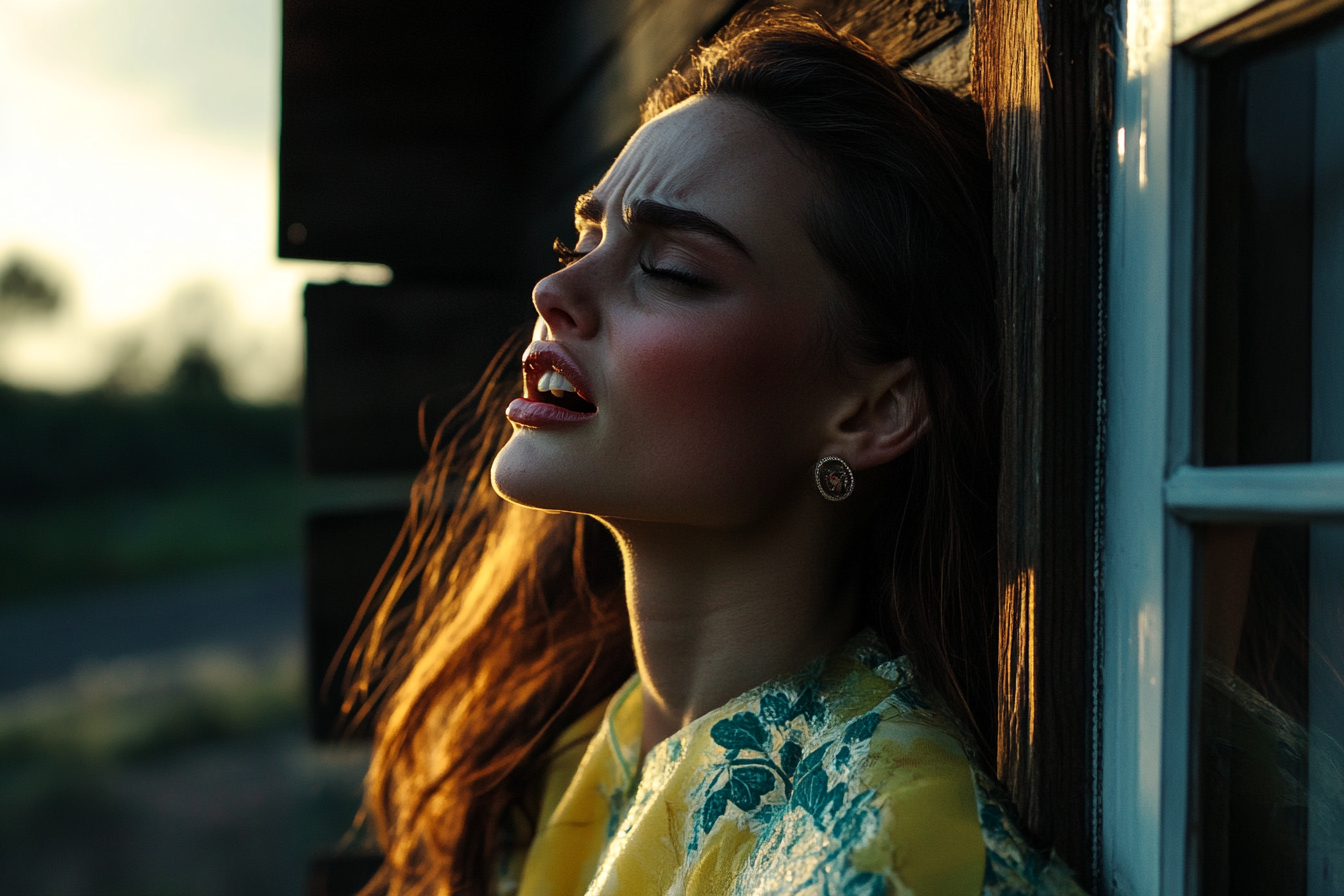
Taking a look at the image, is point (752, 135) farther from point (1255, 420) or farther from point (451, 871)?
point (451, 871)

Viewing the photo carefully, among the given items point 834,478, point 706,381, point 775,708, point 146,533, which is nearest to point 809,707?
point 775,708

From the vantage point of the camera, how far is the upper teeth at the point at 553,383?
3.87ft

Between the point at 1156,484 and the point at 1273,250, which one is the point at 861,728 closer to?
the point at 1156,484

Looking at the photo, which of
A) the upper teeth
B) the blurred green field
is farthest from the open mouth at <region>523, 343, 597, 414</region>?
the blurred green field

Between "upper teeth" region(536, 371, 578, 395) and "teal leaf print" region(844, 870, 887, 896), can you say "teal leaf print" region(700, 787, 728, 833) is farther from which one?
"upper teeth" region(536, 371, 578, 395)

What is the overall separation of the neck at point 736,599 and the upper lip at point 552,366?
19cm

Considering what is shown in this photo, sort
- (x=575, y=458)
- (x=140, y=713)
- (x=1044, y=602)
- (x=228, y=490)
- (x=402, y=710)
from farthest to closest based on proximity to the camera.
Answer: (x=228, y=490)
(x=140, y=713)
(x=402, y=710)
(x=575, y=458)
(x=1044, y=602)

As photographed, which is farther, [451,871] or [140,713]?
[140,713]

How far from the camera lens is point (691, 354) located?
110cm

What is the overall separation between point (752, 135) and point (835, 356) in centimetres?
30

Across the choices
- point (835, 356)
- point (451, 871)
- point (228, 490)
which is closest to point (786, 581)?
point (835, 356)

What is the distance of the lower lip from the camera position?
1.15 meters

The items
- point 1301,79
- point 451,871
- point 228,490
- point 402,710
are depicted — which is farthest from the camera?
point 228,490

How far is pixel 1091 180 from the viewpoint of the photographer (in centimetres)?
88
